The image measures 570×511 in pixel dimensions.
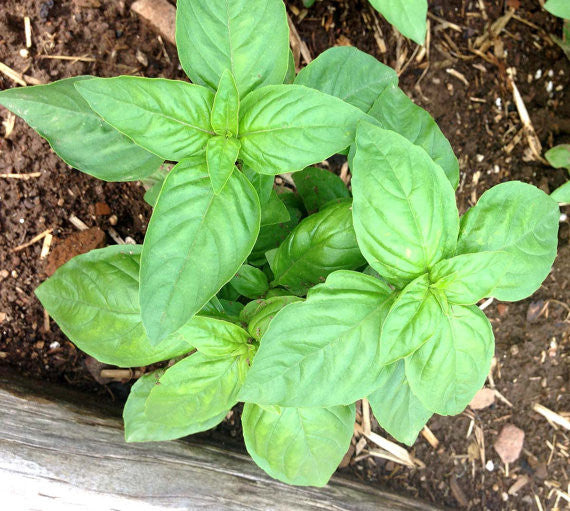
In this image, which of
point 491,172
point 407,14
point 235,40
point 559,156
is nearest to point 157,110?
point 235,40

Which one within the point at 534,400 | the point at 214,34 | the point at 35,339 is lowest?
the point at 534,400

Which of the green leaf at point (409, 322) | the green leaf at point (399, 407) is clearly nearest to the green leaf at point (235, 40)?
the green leaf at point (409, 322)

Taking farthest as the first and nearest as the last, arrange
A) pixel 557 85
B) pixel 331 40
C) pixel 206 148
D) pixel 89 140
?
pixel 557 85 < pixel 331 40 < pixel 89 140 < pixel 206 148

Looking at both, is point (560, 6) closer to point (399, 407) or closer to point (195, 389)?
point (399, 407)

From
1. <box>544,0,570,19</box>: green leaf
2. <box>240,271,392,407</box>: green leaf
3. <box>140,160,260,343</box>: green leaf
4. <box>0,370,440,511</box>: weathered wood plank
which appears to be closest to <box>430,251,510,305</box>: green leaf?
A: <box>240,271,392,407</box>: green leaf

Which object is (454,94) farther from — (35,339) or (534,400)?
(35,339)

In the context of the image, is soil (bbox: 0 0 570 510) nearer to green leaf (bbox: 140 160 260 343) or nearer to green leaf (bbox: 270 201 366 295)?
green leaf (bbox: 270 201 366 295)

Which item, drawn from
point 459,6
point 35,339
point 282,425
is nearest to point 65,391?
point 35,339
